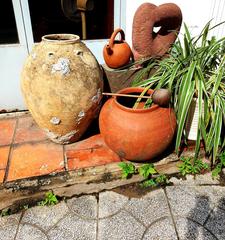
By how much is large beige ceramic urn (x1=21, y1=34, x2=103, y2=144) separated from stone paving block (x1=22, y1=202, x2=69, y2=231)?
0.74m

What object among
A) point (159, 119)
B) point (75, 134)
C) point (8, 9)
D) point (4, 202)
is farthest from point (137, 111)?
point (8, 9)

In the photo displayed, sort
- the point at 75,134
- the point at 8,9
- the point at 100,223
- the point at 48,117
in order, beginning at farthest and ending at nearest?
the point at 8,9 → the point at 75,134 → the point at 48,117 → the point at 100,223

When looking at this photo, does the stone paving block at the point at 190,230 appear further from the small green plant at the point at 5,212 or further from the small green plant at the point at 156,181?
the small green plant at the point at 5,212

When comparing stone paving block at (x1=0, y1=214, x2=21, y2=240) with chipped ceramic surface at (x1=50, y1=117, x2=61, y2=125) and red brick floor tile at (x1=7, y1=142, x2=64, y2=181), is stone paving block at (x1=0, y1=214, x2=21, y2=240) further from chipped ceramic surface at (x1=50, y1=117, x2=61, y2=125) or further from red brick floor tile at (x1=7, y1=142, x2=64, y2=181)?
chipped ceramic surface at (x1=50, y1=117, x2=61, y2=125)

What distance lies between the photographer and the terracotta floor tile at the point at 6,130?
2658 mm

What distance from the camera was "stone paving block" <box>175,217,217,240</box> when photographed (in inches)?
71.0

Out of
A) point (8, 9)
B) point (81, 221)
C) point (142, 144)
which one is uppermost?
point (8, 9)

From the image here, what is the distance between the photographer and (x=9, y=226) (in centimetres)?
190

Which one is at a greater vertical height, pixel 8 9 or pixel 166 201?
pixel 8 9

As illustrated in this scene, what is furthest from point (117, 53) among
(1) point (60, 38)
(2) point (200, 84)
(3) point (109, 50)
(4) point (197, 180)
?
(4) point (197, 180)

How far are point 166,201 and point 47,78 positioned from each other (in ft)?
4.72

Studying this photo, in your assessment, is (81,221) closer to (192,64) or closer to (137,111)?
(137,111)

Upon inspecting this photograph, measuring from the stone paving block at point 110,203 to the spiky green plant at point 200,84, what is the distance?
0.71m

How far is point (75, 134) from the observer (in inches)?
98.9
